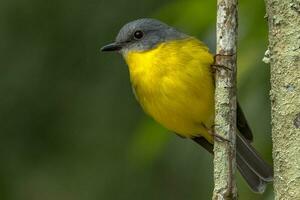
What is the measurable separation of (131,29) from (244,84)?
860mm

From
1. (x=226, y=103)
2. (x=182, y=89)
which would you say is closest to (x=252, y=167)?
(x=182, y=89)

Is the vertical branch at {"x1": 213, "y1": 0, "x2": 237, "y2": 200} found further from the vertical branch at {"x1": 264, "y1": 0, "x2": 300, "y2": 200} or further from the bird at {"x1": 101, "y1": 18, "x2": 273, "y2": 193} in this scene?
the bird at {"x1": 101, "y1": 18, "x2": 273, "y2": 193}

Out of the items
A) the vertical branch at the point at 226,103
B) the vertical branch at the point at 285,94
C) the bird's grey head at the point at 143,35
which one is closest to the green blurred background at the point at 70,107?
the bird's grey head at the point at 143,35

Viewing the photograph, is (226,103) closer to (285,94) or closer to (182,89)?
(285,94)

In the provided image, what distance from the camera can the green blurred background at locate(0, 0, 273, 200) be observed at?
20.3 ft

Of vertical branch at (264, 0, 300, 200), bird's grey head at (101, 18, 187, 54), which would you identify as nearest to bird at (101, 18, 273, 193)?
bird's grey head at (101, 18, 187, 54)

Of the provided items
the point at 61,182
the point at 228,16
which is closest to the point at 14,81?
the point at 61,182

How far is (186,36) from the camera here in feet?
14.9

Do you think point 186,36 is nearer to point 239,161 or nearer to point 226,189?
point 239,161

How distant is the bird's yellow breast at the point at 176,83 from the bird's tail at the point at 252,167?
Answer: 0.73 feet

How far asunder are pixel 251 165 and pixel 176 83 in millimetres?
605

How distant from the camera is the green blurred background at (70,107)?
619cm

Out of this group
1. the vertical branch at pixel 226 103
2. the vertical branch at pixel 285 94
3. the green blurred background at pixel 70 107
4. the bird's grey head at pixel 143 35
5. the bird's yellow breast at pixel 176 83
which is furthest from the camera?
the green blurred background at pixel 70 107

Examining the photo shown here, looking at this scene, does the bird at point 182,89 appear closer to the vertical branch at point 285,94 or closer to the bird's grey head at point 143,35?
the bird's grey head at point 143,35
